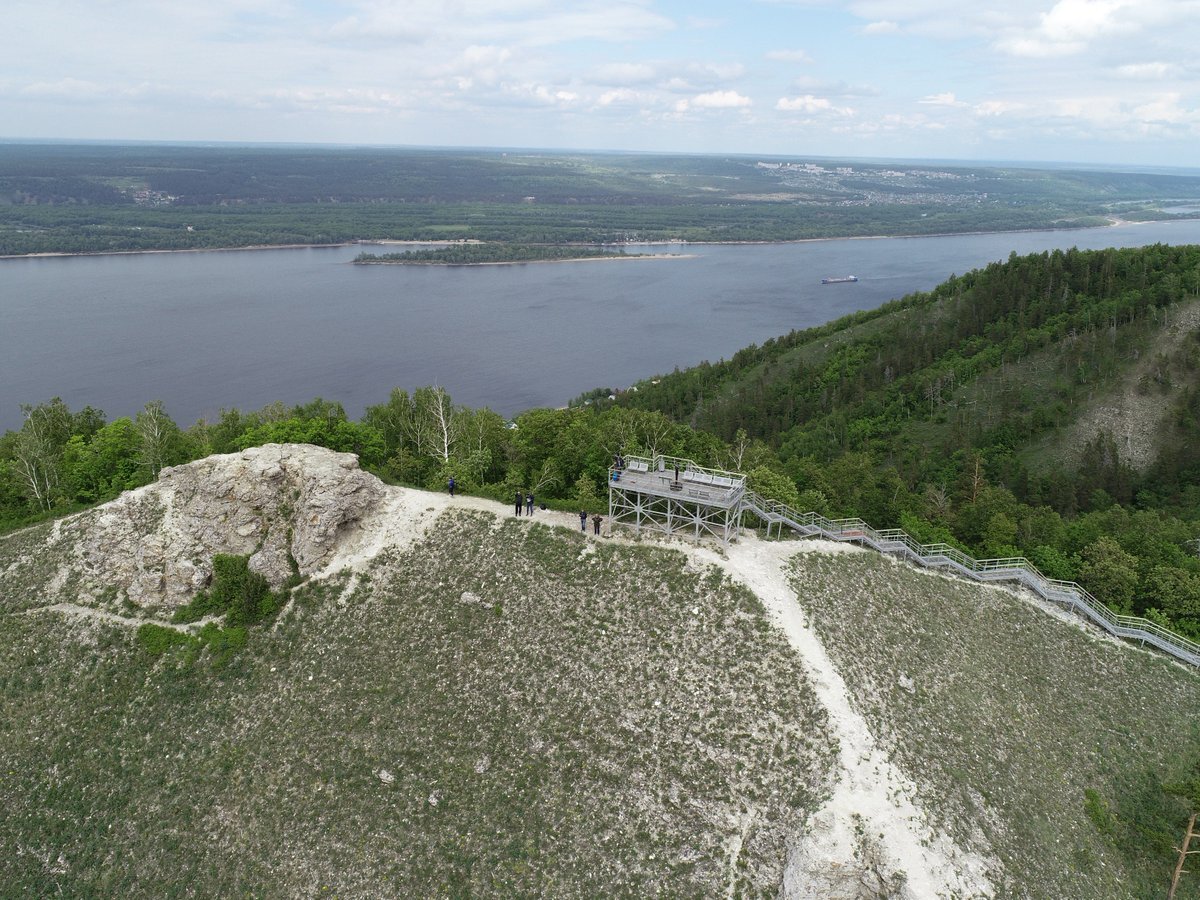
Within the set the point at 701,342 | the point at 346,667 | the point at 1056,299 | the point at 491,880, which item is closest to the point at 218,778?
the point at 346,667

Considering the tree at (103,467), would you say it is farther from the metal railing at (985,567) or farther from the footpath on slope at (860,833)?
the footpath on slope at (860,833)

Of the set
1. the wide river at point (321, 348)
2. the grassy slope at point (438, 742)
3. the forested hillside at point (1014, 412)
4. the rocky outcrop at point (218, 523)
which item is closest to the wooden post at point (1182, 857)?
the grassy slope at point (438, 742)

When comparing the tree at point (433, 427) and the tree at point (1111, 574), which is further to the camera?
the tree at point (433, 427)

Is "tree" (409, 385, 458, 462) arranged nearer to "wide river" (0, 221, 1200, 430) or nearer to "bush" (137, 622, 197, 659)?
"bush" (137, 622, 197, 659)

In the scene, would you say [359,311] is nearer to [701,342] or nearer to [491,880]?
[701,342]

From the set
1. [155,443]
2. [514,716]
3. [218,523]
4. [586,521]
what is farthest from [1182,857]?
[155,443]
